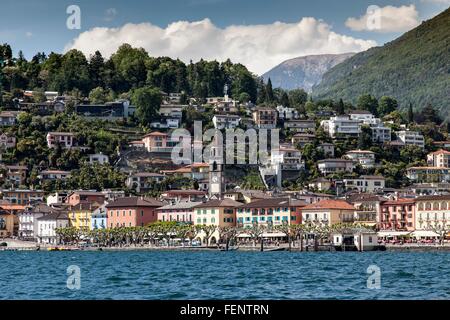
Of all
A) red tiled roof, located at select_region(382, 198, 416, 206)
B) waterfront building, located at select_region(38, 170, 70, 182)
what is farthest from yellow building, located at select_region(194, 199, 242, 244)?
waterfront building, located at select_region(38, 170, 70, 182)

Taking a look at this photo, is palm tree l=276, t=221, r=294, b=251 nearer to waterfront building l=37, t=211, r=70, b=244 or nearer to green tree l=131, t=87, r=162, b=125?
waterfront building l=37, t=211, r=70, b=244

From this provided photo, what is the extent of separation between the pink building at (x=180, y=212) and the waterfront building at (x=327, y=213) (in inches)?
524

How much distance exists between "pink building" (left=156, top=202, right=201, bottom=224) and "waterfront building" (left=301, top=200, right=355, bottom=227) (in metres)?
13.3

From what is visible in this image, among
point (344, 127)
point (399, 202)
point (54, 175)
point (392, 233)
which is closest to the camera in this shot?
point (392, 233)

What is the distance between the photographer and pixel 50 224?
120250 mm

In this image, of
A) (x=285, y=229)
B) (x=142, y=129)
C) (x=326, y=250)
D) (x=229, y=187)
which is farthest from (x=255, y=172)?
(x=326, y=250)

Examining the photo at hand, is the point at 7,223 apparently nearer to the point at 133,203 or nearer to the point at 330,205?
the point at 133,203

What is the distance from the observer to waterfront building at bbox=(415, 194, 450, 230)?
4053 inches

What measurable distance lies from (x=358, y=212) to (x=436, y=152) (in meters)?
43.8

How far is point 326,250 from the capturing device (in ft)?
292

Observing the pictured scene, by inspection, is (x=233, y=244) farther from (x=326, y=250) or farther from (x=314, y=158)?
(x=314, y=158)

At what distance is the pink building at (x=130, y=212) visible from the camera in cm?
11369

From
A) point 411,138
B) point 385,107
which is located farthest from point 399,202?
point 385,107

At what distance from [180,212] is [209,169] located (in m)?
21.9
